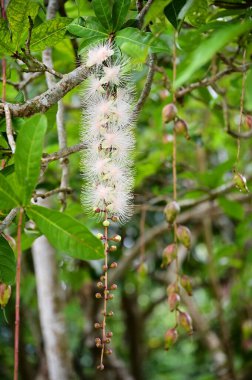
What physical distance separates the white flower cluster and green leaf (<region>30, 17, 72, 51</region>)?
8cm

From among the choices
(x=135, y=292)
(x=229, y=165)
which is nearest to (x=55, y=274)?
(x=229, y=165)

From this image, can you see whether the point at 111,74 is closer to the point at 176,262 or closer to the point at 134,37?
the point at 134,37

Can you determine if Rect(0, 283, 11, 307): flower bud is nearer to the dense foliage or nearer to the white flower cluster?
the dense foliage

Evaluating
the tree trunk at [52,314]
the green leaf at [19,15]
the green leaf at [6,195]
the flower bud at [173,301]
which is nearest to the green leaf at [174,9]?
the green leaf at [19,15]

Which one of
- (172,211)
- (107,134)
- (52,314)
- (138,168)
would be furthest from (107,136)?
(52,314)

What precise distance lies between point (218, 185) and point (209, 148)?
1.41 metres

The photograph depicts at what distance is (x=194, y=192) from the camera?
1.89 metres

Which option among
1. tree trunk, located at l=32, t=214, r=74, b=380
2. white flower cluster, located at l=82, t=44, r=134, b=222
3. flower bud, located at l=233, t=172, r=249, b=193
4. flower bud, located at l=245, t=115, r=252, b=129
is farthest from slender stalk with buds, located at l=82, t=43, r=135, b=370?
tree trunk, located at l=32, t=214, r=74, b=380

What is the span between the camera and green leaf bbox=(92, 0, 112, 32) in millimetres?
977

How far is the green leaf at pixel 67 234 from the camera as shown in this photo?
81 centimetres

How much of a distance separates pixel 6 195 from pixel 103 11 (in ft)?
1.31

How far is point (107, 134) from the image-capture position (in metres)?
0.99

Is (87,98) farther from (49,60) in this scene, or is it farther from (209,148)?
(209,148)

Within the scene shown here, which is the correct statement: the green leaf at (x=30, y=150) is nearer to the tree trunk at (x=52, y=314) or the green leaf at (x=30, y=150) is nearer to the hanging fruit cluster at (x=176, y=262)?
the hanging fruit cluster at (x=176, y=262)
